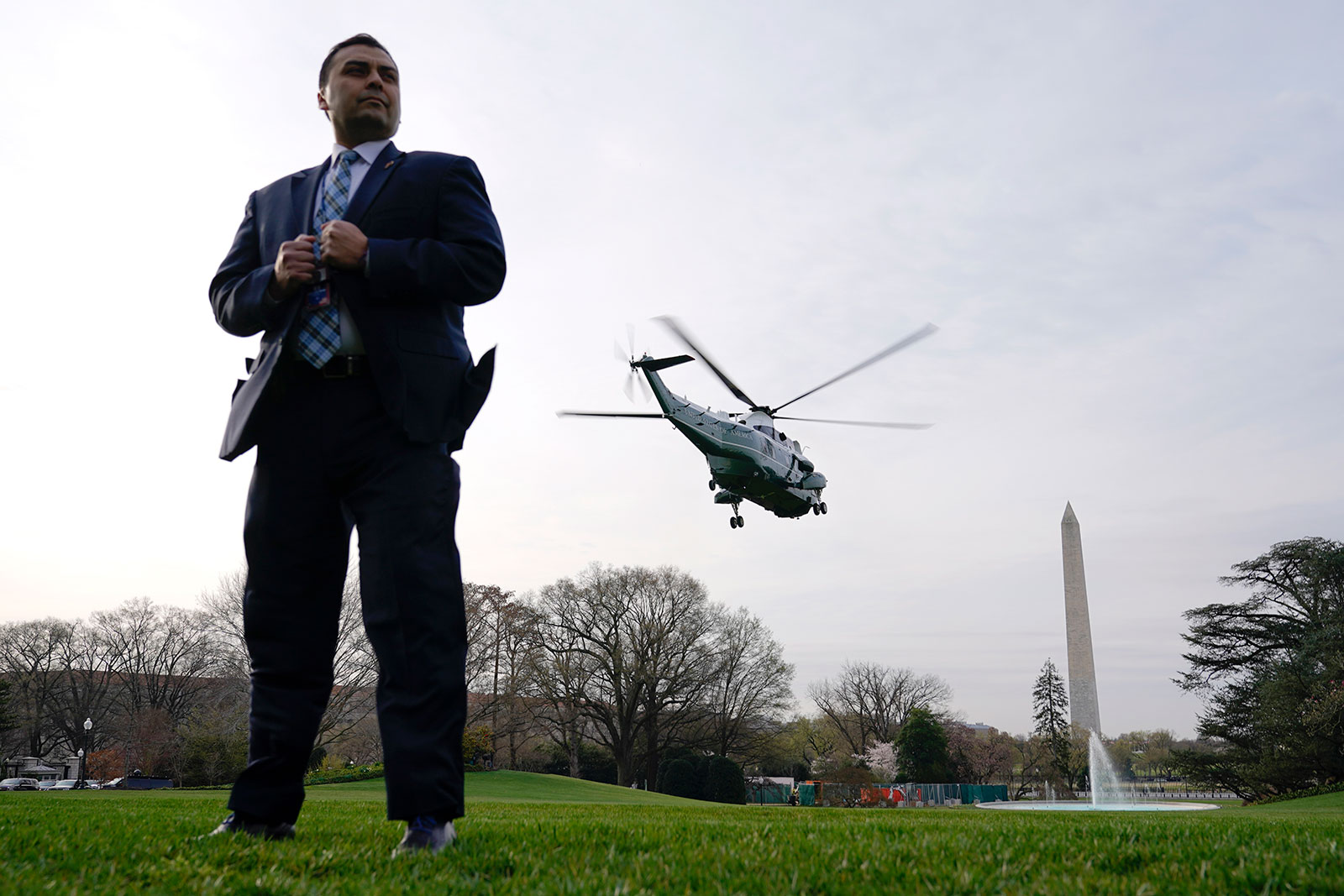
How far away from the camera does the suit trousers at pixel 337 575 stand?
2.46m

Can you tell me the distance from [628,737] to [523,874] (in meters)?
41.7

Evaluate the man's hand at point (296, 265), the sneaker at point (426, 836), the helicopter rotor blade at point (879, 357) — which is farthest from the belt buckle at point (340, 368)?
the helicopter rotor blade at point (879, 357)

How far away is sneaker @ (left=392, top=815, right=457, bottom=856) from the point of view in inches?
87.8

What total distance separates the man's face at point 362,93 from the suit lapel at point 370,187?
0.53 feet

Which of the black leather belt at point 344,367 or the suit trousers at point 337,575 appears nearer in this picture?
the suit trousers at point 337,575

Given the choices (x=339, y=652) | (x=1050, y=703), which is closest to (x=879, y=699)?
(x=1050, y=703)

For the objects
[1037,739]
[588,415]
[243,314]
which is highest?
[588,415]

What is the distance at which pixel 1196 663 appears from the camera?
37.4m

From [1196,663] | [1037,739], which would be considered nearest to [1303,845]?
[1196,663]

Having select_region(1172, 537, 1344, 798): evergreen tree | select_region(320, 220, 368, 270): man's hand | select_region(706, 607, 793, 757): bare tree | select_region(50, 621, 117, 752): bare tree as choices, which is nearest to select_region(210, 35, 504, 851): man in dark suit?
select_region(320, 220, 368, 270): man's hand

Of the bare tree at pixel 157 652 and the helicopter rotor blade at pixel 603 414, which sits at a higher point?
the helicopter rotor blade at pixel 603 414

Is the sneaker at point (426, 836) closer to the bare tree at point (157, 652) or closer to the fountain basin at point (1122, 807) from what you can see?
the fountain basin at point (1122, 807)

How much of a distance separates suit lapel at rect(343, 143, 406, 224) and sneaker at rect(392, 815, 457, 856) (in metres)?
1.79

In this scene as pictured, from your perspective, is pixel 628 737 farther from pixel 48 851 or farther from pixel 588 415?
pixel 48 851
